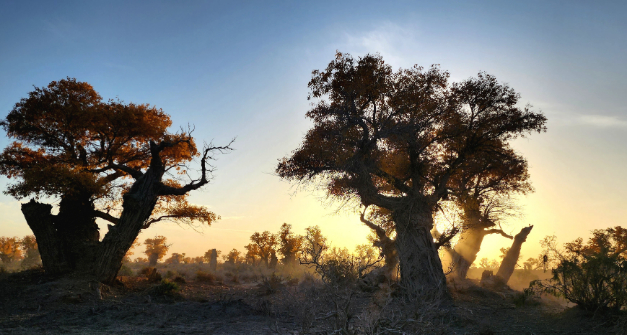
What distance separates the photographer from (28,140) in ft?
51.0

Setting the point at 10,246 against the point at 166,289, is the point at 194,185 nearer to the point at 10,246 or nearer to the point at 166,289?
the point at 166,289

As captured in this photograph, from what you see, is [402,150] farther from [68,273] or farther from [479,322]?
[68,273]

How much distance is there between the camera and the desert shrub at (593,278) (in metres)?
8.03

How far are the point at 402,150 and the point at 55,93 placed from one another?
15.9m

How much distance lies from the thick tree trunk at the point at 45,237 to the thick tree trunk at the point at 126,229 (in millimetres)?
1996

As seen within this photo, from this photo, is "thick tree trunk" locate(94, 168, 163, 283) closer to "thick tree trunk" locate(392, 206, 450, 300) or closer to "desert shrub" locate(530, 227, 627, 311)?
"thick tree trunk" locate(392, 206, 450, 300)

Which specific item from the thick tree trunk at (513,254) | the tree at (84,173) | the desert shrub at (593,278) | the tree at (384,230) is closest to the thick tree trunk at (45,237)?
the tree at (84,173)

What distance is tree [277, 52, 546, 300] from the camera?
12.9 meters

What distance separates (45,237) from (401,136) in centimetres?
1553

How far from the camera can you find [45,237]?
14.2m

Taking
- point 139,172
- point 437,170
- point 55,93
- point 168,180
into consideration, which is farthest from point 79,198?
point 437,170

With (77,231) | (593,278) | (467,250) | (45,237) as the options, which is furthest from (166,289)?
(467,250)

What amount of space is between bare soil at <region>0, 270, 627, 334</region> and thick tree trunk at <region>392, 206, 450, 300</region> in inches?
57.8

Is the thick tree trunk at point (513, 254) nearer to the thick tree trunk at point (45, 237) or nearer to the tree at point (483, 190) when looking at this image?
the tree at point (483, 190)
